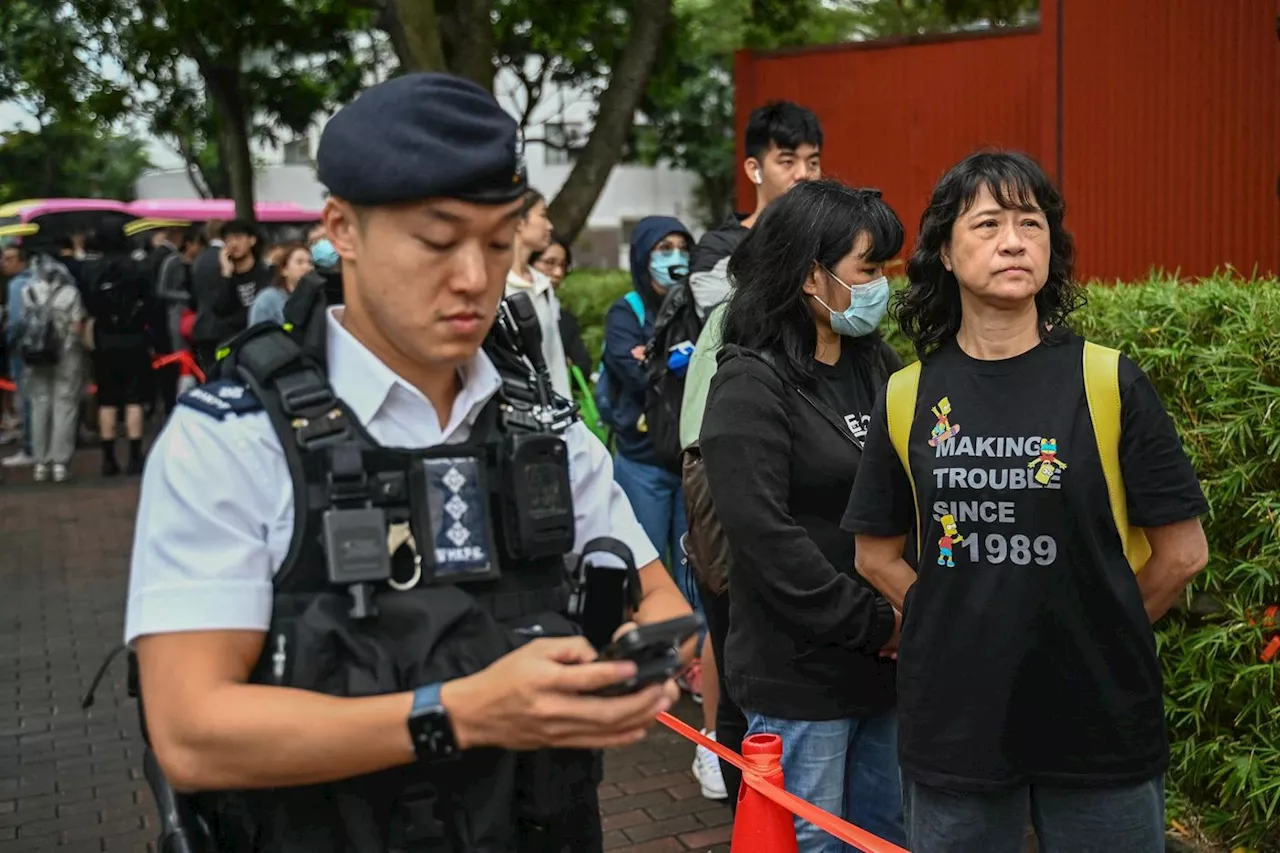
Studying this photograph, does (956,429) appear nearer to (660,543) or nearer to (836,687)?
(836,687)

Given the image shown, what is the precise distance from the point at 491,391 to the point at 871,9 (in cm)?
2230

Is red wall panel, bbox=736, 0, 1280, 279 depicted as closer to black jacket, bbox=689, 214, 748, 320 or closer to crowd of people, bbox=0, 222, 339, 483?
black jacket, bbox=689, 214, 748, 320

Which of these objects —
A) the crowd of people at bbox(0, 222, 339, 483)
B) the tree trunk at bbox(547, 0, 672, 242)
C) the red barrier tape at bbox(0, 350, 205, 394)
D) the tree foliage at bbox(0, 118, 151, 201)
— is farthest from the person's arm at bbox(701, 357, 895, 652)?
the tree foliage at bbox(0, 118, 151, 201)

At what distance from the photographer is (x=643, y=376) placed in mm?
6215

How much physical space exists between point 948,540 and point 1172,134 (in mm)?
6053

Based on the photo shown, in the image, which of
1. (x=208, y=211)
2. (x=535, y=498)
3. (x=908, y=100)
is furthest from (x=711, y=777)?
(x=208, y=211)

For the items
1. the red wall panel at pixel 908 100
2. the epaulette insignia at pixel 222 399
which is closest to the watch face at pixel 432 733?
the epaulette insignia at pixel 222 399

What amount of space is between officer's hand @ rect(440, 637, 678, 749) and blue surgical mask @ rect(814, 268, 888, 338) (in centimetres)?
183

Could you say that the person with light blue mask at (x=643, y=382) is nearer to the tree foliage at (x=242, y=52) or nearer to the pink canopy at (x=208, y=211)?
the tree foliage at (x=242, y=52)

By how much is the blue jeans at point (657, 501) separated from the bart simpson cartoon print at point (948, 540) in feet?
10.6

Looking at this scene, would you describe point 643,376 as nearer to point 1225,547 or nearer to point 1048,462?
point 1225,547

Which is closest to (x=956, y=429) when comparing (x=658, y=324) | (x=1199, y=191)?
(x=658, y=324)

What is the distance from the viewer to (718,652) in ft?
15.3

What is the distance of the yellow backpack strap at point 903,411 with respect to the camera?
2957 mm
